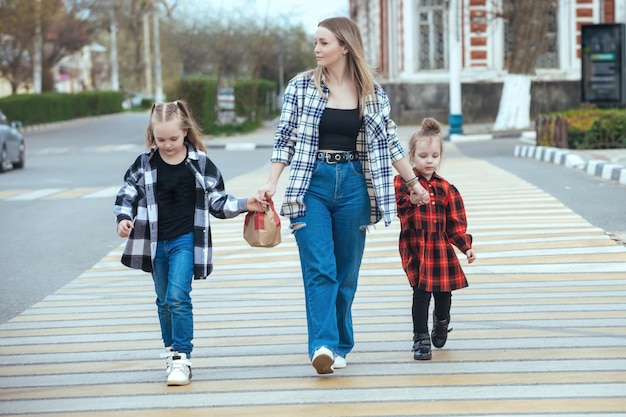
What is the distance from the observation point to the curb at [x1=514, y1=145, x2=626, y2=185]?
1556cm

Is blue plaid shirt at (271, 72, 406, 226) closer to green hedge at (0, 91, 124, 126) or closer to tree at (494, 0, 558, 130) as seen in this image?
tree at (494, 0, 558, 130)

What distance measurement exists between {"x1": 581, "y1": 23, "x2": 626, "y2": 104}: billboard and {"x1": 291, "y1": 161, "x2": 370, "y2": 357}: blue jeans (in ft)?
70.5

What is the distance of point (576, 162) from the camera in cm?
1789

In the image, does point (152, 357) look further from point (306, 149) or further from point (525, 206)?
point (525, 206)

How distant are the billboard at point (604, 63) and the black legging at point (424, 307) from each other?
21.1m

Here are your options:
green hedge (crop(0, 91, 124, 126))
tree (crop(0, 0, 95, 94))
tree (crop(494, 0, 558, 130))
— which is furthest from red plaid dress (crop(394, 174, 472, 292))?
green hedge (crop(0, 91, 124, 126))

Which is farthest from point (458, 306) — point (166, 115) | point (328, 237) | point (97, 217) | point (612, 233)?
point (97, 217)

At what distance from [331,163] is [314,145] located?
0.12 metres

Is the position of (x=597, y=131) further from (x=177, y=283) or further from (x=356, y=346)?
(x=177, y=283)

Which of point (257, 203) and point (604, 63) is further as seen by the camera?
point (604, 63)

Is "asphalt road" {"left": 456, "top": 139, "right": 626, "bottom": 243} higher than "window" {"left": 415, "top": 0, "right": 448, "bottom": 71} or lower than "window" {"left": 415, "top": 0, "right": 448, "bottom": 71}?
lower

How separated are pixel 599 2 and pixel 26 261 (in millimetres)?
29915

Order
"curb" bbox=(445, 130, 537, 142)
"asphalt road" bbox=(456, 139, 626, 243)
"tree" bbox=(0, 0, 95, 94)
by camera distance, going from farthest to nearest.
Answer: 1. "tree" bbox=(0, 0, 95, 94)
2. "curb" bbox=(445, 130, 537, 142)
3. "asphalt road" bbox=(456, 139, 626, 243)

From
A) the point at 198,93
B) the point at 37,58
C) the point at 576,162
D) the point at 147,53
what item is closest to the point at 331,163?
the point at 576,162
